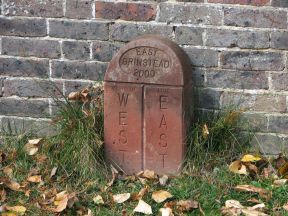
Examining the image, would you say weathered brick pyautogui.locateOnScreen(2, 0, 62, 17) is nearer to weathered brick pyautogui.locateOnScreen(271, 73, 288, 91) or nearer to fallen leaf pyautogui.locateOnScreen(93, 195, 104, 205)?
fallen leaf pyautogui.locateOnScreen(93, 195, 104, 205)

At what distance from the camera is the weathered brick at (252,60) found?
4.63 meters

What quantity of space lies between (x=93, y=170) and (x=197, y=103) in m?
0.83

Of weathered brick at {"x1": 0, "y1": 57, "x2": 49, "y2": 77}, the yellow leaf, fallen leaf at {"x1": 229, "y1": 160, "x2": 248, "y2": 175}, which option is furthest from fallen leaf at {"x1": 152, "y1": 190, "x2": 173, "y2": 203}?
weathered brick at {"x1": 0, "y1": 57, "x2": 49, "y2": 77}

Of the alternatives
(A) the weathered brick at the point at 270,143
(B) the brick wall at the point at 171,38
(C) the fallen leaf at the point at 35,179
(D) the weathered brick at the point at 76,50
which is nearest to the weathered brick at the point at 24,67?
(B) the brick wall at the point at 171,38

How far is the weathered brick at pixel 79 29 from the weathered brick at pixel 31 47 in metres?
0.08

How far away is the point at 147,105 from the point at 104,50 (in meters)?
0.54

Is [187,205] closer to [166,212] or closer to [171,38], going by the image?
[166,212]

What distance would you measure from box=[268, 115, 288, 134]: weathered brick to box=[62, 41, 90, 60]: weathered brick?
4.27 ft

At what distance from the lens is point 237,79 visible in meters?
4.70

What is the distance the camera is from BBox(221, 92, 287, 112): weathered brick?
4.68 m

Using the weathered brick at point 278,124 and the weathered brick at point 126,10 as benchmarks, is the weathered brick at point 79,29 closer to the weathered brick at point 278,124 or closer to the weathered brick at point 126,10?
the weathered brick at point 126,10

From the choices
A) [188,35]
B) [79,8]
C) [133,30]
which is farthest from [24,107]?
[188,35]

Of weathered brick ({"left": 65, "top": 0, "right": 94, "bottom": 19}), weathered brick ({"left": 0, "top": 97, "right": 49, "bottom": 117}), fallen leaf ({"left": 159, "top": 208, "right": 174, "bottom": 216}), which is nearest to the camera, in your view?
fallen leaf ({"left": 159, "top": 208, "right": 174, "bottom": 216})

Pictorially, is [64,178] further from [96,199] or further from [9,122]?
[9,122]
